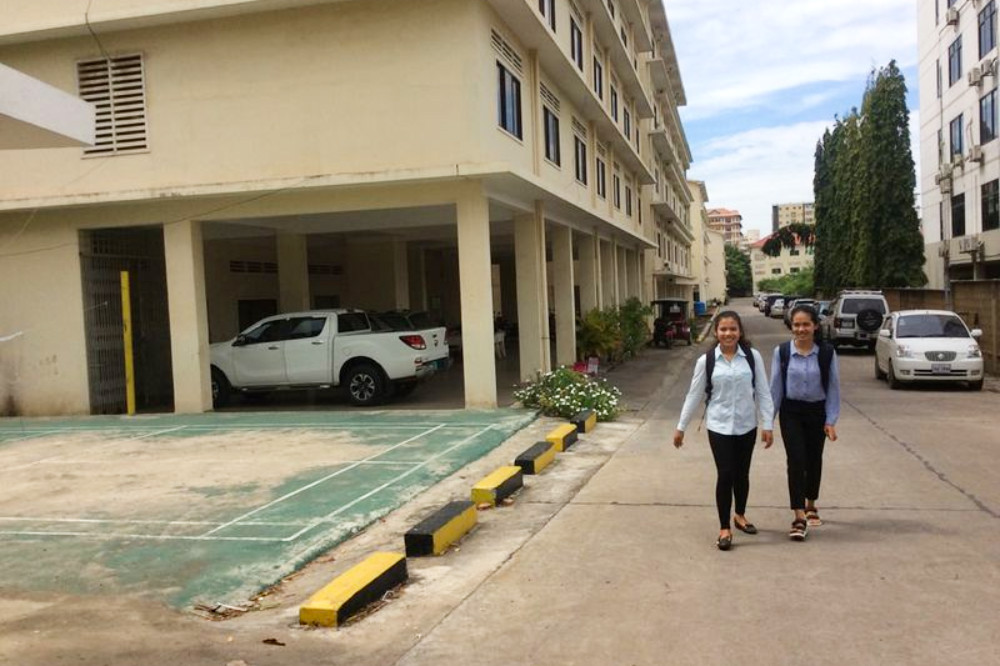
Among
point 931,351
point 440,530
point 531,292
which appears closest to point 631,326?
point 531,292

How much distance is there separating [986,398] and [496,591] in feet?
43.6

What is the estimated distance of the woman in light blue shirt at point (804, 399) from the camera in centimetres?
629

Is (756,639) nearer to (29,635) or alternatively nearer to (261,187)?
(29,635)

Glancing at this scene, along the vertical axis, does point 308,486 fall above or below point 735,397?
below

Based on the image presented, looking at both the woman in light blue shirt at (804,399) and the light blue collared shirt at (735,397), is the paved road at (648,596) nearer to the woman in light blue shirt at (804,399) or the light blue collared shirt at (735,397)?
the woman in light blue shirt at (804,399)

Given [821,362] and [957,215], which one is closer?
[821,362]

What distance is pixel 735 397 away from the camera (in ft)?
19.6

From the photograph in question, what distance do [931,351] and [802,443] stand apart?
11.8 meters

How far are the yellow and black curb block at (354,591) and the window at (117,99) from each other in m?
11.4

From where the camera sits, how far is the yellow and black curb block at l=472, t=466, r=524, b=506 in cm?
769

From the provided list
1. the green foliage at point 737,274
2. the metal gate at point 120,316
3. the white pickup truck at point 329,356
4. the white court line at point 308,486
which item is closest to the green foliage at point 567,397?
the white court line at point 308,486

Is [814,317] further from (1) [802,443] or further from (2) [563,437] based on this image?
(2) [563,437]

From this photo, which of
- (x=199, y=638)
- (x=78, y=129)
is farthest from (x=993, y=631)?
(x=78, y=129)

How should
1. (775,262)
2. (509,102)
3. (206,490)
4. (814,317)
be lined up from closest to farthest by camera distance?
(814,317)
(206,490)
(509,102)
(775,262)
